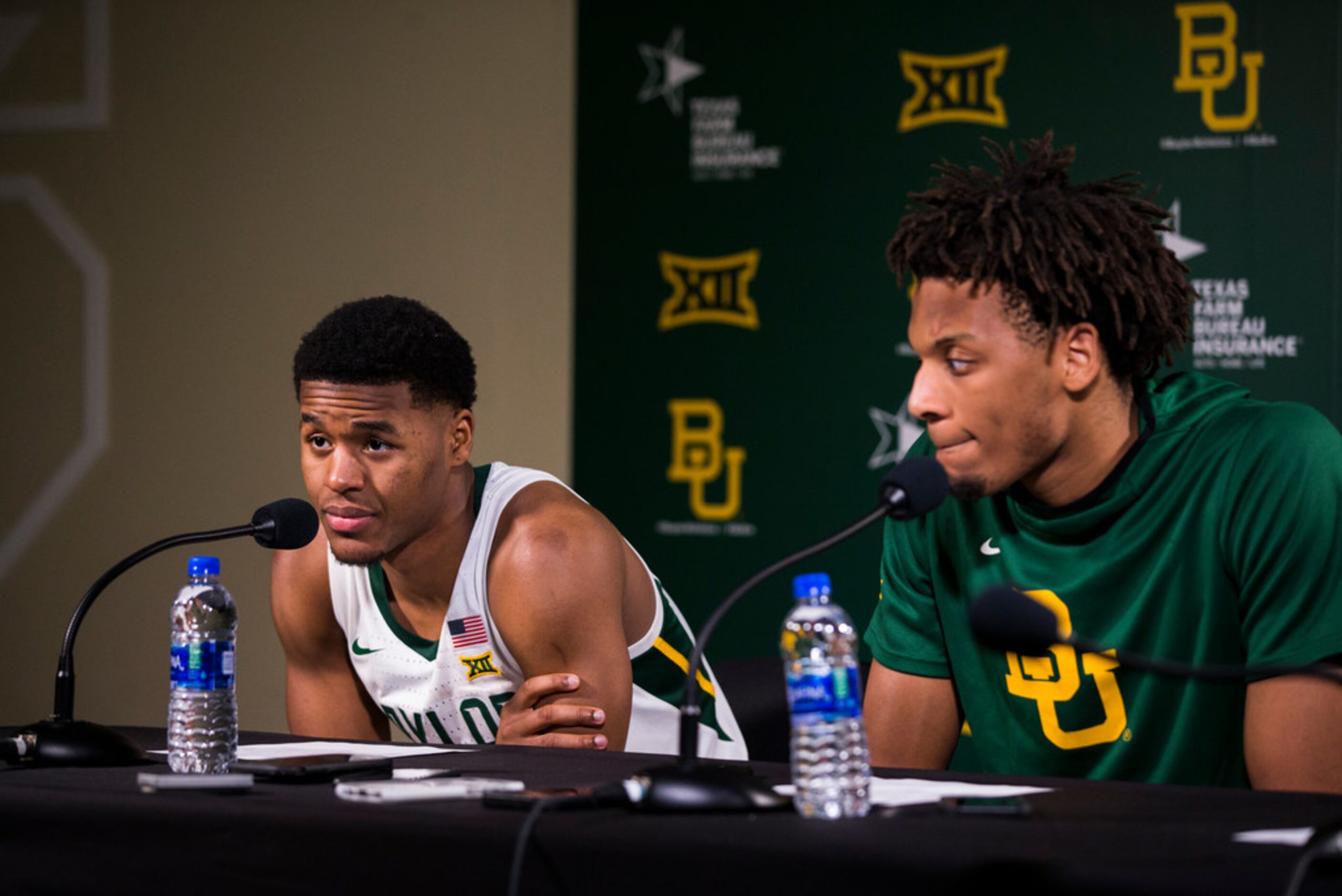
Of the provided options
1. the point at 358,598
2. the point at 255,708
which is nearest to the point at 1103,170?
the point at 358,598

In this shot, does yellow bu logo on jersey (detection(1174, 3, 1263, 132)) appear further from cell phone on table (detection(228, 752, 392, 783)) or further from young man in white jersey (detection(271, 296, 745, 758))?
cell phone on table (detection(228, 752, 392, 783))

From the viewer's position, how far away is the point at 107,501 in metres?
4.05

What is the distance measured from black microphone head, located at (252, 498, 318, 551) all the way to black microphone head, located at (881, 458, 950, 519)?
68 cm

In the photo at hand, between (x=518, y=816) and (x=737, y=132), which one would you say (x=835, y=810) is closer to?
(x=518, y=816)

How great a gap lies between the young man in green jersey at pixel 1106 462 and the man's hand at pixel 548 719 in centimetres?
50

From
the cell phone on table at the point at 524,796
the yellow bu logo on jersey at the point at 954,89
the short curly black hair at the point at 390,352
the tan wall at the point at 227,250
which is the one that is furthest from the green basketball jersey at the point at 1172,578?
the tan wall at the point at 227,250

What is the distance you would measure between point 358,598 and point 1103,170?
188 centimetres

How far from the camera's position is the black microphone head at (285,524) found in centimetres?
163

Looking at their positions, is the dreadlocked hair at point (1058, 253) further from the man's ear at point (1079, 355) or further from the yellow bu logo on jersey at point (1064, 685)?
the yellow bu logo on jersey at point (1064, 685)

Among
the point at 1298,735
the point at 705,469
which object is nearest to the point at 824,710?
the point at 1298,735

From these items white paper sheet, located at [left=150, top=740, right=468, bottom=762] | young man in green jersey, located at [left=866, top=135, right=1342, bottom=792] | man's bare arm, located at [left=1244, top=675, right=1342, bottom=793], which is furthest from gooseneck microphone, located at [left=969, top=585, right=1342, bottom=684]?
white paper sheet, located at [left=150, top=740, right=468, bottom=762]

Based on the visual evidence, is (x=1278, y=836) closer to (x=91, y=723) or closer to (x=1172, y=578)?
(x=1172, y=578)

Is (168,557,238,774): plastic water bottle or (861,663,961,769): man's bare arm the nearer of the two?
(168,557,238,774): plastic water bottle

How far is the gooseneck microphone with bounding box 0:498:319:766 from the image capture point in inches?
56.7
